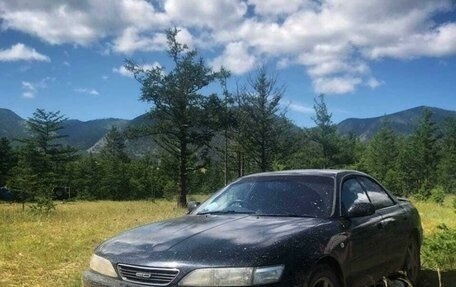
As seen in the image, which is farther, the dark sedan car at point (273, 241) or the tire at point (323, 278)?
the tire at point (323, 278)

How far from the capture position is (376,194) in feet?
Result: 20.5

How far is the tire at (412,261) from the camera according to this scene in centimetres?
649

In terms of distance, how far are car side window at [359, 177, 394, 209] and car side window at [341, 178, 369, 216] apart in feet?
0.59

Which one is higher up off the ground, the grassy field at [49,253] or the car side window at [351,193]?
the car side window at [351,193]

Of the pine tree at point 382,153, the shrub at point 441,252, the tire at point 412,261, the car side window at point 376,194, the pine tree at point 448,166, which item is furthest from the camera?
the pine tree at point 448,166

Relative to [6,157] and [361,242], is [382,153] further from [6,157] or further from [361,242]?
[361,242]

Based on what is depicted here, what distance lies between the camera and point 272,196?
5.21 meters

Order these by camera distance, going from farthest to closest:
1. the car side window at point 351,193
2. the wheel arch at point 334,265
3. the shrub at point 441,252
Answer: the shrub at point 441,252, the car side window at point 351,193, the wheel arch at point 334,265

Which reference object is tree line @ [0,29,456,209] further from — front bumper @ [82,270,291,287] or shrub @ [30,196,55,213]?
front bumper @ [82,270,291,287]

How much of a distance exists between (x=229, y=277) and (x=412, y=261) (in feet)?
12.7

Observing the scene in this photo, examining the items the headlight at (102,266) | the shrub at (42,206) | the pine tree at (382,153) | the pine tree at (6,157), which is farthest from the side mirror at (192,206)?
the pine tree at (6,157)

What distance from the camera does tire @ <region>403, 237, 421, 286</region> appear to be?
21.3ft

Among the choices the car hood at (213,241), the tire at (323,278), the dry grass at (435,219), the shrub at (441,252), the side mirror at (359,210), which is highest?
the side mirror at (359,210)

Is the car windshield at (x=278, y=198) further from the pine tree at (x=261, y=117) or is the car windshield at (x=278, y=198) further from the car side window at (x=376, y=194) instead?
the pine tree at (x=261, y=117)
